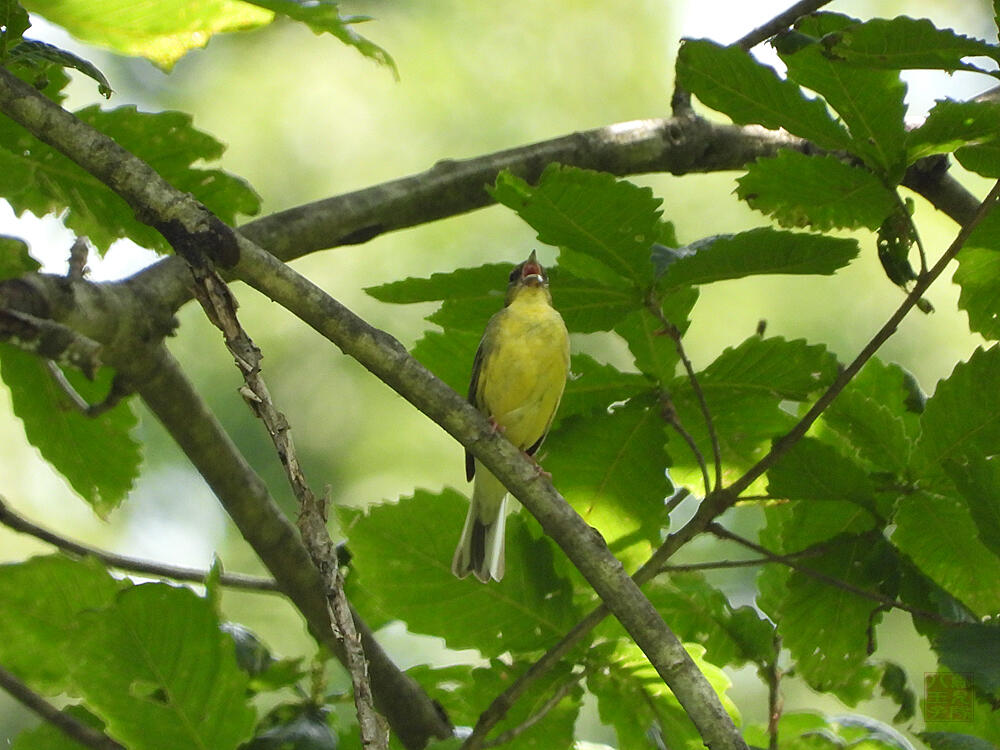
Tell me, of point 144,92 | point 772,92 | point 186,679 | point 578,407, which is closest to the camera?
point 186,679

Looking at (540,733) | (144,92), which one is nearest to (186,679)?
(540,733)

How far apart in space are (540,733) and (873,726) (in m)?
0.95

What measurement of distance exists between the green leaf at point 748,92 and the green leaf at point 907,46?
0.23 metres

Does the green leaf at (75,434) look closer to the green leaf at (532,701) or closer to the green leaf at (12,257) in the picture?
the green leaf at (12,257)

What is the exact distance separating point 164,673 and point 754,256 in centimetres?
150

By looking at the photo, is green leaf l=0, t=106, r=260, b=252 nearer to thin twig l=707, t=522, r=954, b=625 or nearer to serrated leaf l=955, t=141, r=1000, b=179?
thin twig l=707, t=522, r=954, b=625

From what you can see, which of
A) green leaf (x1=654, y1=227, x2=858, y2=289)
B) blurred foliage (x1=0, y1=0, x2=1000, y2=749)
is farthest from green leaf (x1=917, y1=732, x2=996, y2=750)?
green leaf (x1=654, y1=227, x2=858, y2=289)

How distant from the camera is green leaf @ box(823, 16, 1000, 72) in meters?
2.34

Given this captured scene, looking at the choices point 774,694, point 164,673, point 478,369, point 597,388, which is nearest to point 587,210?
point 597,388

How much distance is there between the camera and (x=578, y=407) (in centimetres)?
316

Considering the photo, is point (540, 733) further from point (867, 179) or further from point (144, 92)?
point (144, 92)

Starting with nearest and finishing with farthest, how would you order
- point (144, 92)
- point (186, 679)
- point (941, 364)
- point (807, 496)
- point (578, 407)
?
point (186, 679) < point (807, 496) < point (578, 407) < point (941, 364) < point (144, 92)

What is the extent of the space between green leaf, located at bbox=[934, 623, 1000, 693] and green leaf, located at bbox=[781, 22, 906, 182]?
3.40 ft

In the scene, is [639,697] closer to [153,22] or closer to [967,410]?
[967,410]
